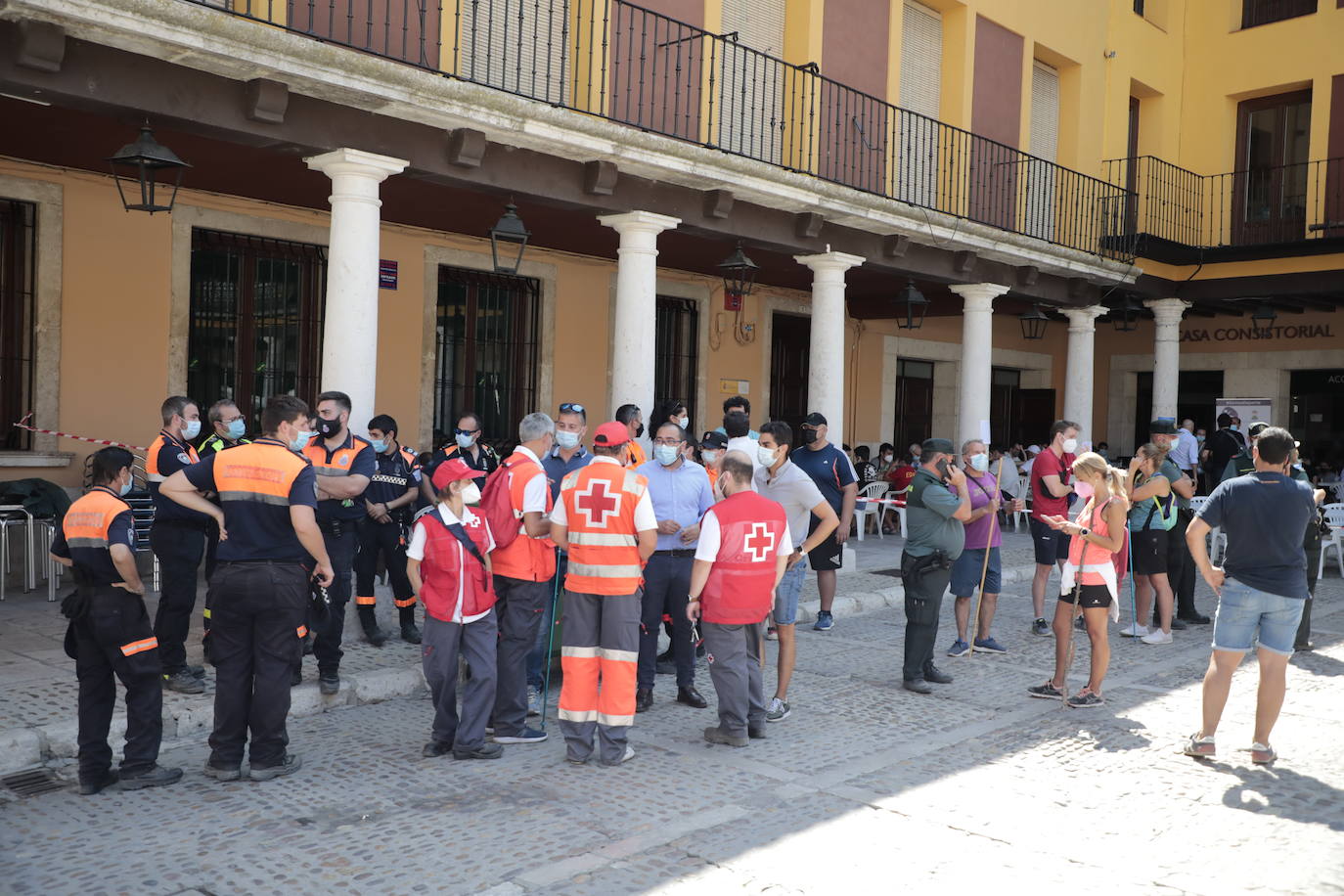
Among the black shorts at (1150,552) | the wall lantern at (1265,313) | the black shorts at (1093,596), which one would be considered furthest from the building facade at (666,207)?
the black shorts at (1093,596)

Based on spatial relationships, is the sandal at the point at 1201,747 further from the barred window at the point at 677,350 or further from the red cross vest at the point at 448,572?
the barred window at the point at 677,350

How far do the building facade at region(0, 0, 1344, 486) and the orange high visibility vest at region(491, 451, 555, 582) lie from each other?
300cm

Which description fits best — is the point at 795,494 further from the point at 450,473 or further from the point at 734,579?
the point at 450,473

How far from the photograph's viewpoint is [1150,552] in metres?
8.90

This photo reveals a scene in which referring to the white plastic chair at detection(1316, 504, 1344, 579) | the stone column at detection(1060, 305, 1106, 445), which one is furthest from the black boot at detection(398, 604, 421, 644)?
the stone column at detection(1060, 305, 1106, 445)

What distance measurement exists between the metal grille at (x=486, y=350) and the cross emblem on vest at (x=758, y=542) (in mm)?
7313

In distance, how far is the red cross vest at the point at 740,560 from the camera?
19.0 ft

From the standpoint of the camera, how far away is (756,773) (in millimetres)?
5426

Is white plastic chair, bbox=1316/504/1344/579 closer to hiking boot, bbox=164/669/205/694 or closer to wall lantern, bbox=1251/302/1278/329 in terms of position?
wall lantern, bbox=1251/302/1278/329

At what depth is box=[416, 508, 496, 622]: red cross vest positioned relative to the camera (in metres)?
5.56

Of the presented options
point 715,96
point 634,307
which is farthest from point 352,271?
point 715,96

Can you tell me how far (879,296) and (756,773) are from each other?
12532 mm

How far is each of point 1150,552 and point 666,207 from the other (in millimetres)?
5212

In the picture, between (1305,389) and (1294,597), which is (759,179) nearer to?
(1294,597)
